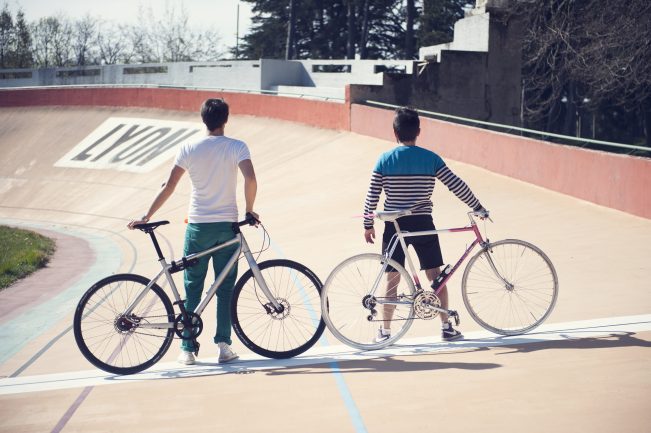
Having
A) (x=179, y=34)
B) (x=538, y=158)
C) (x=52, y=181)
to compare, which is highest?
(x=179, y=34)

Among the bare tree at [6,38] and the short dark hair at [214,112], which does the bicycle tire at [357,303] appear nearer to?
the short dark hair at [214,112]

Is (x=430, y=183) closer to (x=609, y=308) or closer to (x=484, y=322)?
(x=484, y=322)

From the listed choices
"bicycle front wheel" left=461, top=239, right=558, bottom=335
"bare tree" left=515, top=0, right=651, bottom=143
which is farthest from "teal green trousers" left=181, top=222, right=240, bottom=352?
"bare tree" left=515, top=0, right=651, bottom=143

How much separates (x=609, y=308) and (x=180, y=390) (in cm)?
371

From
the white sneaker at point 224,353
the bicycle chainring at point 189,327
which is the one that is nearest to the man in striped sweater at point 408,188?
the white sneaker at point 224,353

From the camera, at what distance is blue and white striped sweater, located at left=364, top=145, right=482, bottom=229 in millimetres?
6457

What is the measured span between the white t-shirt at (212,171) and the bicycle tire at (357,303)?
Answer: 2.91ft

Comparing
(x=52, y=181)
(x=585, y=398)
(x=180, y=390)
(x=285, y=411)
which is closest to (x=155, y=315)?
(x=180, y=390)

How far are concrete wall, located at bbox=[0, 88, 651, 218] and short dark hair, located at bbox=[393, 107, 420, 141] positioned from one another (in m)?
6.62

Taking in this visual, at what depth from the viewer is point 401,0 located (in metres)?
57.6

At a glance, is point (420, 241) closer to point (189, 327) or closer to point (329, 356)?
point (329, 356)

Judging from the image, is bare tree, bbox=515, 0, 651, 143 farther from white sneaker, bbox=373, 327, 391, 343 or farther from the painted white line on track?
white sneaker, bbox=373, 327, 391, 343

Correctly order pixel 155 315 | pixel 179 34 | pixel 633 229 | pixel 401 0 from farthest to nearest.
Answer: pixel 179 34 → pixel 401 0 → pixel 633 229 → pixel 155 315

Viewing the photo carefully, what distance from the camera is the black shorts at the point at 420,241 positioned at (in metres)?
6.47
